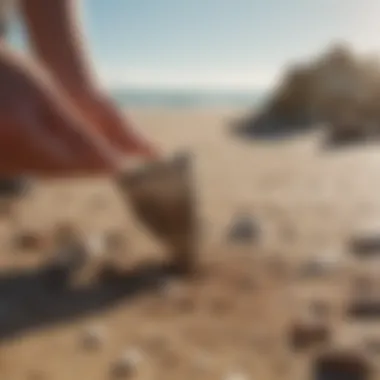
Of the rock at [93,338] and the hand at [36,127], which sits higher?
the hand at [36,127]

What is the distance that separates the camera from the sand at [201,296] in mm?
1356

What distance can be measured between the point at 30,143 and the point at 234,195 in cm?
176

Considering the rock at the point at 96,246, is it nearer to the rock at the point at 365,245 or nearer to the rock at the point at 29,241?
the rock at the point at 29,241

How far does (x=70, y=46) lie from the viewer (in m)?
1.58

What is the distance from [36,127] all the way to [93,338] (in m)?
0.46

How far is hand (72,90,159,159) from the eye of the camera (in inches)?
62.7

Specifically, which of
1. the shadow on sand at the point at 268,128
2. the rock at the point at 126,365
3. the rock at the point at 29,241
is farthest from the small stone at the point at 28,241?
the shadow on sand at the point at 268,128

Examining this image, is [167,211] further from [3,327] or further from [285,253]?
[3,327]

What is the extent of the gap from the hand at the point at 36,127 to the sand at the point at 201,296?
1.15 feet

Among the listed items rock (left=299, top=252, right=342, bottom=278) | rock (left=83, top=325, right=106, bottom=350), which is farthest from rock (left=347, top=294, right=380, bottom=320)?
rock (left=83, top=325, right=106, bottom=350)

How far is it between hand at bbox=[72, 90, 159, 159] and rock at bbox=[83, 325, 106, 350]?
0.34 meters

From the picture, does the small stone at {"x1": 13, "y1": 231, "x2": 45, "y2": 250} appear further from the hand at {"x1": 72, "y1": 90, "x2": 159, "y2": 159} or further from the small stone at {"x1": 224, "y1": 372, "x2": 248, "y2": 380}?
the small stone at {"x1": 224, "y1": 372, "x2": 248, "y2": 380}

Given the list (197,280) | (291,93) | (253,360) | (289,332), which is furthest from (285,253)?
(291,93)

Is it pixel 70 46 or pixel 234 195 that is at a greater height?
pixel 70 46
